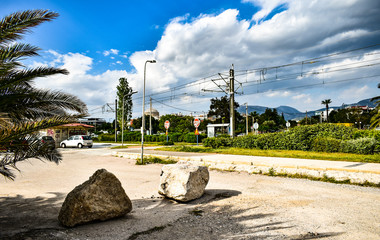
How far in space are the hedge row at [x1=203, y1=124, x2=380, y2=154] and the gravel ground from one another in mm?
7123

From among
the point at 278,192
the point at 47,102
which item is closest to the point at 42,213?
the point at 47,102

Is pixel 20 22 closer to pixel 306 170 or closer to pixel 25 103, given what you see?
pixel 25 103

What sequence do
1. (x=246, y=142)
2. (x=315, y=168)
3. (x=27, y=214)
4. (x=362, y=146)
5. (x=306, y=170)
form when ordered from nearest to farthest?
1. (x=27, y=214)
2. (x=315, y=168)
3. (x=306, y=170)
4. (x=362, y=146)
5. (x=246, y=142)

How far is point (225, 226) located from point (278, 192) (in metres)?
3.02

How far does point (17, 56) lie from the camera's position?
4574mm

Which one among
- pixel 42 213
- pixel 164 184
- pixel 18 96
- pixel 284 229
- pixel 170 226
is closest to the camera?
pixel 18 96

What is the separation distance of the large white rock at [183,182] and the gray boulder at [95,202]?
142 cm

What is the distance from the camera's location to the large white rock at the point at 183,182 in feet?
20.2

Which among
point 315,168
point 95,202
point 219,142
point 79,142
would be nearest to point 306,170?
point 315,168

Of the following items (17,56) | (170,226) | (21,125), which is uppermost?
(17,56)

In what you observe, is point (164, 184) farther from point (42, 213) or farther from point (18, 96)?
point (18, 96)

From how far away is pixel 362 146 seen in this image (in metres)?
12.9

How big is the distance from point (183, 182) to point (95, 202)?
227 cm

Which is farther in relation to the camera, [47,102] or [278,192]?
[278,192]
